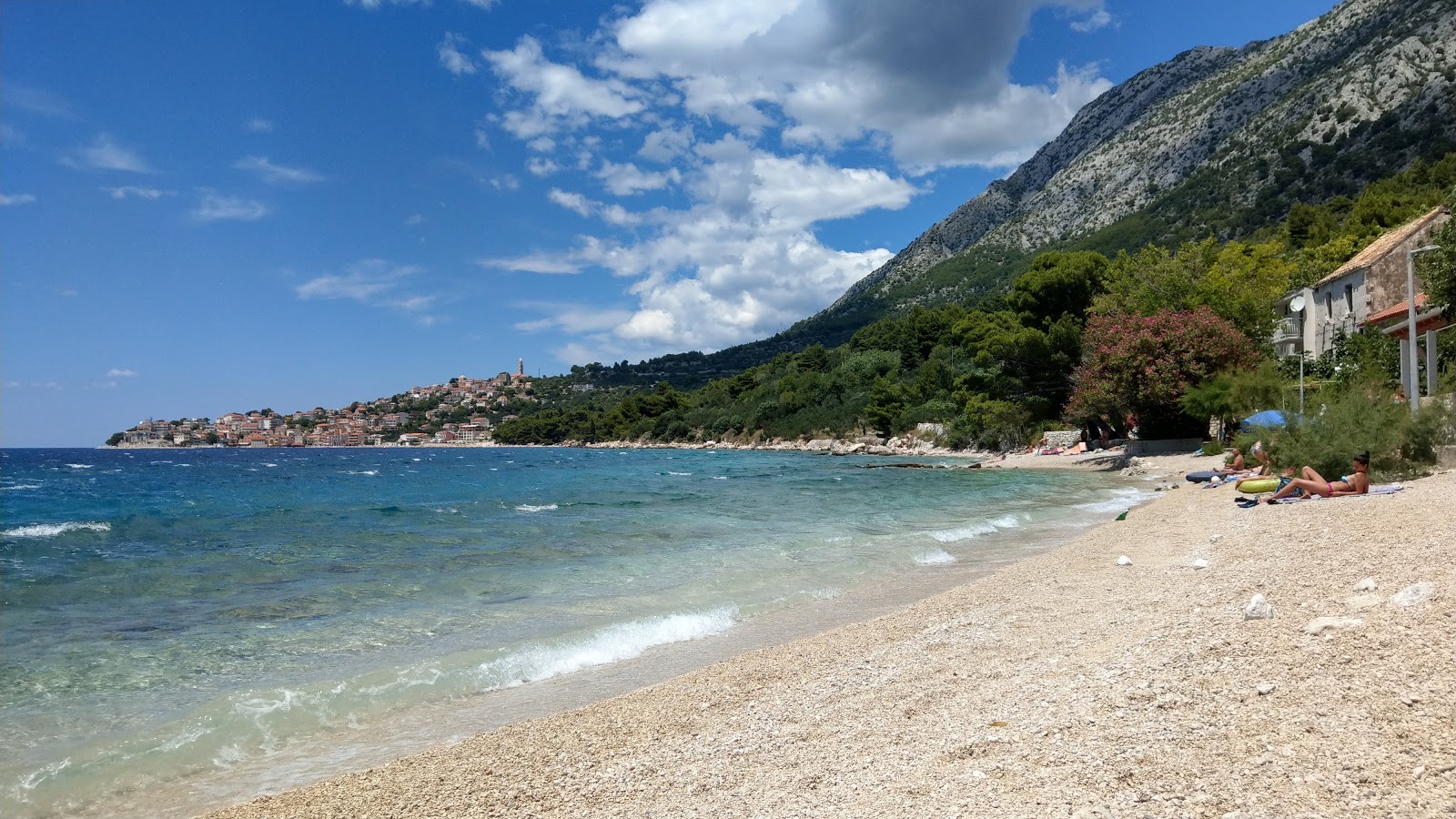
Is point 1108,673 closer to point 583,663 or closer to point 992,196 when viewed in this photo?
point 583,663

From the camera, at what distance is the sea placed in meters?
5.88

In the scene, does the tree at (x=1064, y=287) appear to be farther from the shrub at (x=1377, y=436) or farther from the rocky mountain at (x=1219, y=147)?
the shrub at (x=1377, y=436)

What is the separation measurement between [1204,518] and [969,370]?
50096 mm

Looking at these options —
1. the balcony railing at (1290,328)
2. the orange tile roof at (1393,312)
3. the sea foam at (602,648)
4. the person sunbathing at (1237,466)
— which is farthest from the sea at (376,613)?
the balcony railing at (1290,328)

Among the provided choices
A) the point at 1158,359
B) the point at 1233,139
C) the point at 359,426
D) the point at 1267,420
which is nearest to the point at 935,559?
the point at 1267,420

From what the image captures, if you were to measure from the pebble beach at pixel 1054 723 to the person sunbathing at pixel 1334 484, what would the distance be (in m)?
5.97

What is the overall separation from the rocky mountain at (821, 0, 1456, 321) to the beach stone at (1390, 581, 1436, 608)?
66.9 metres

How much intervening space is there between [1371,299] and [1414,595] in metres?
33.3

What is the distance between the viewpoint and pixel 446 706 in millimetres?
6762

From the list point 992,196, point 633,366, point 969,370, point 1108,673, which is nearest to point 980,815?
point 1108,673

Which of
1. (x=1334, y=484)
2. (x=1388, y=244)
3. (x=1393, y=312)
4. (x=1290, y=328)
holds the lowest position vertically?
(x=1334, y=484)

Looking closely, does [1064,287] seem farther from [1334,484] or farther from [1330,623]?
[1330,623]

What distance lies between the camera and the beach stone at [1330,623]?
4801mm

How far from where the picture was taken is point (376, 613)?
10.1m
